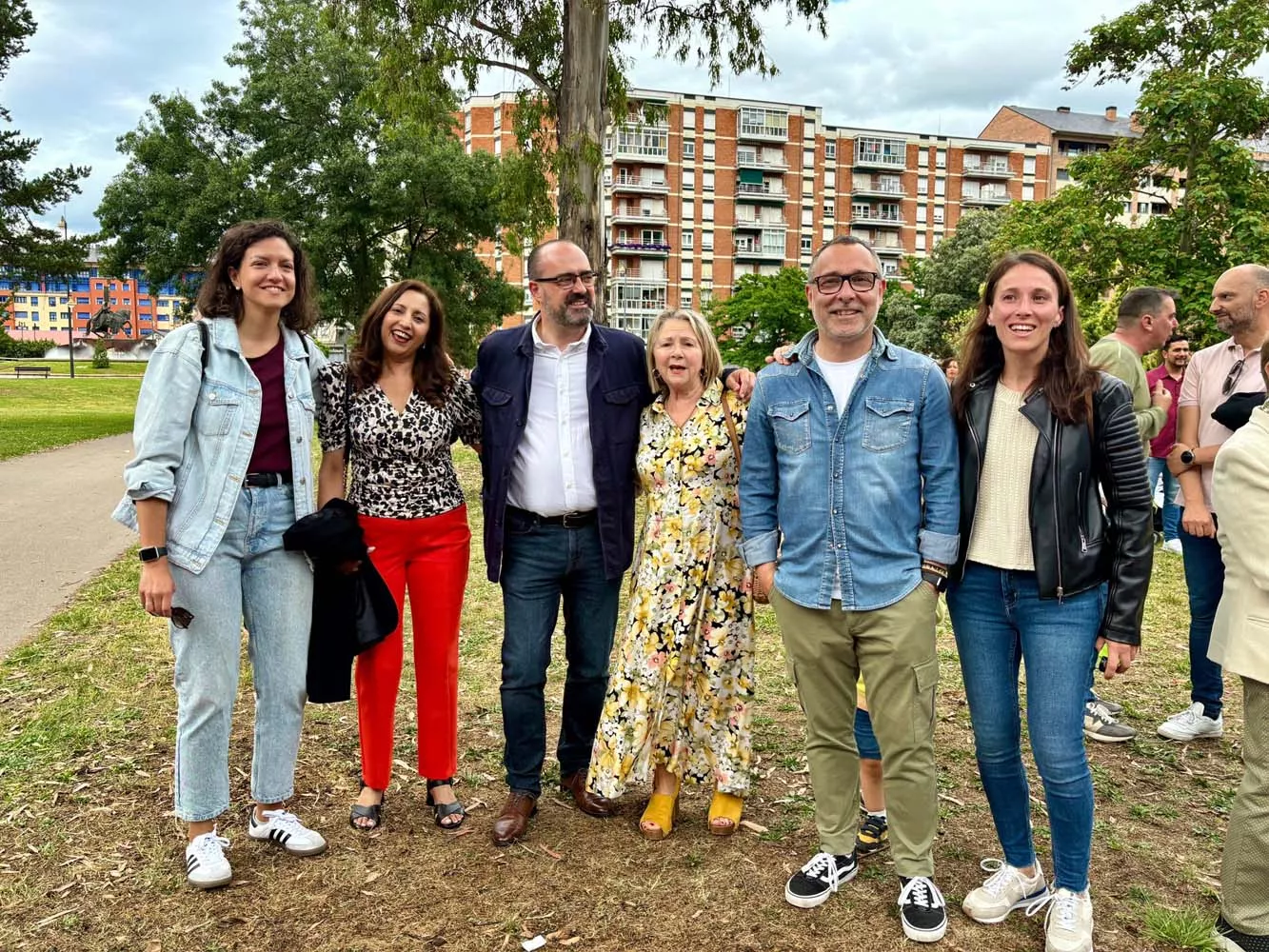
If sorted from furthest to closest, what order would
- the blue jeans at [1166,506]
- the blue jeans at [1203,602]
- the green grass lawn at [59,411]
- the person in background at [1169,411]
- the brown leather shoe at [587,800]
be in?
the green grass lawn at [59,411] → the blue jeans at [1166,506] → the person in background at [1169,411] → the blue jeans at [1203,602] → the brown leather shoe at [587,800]

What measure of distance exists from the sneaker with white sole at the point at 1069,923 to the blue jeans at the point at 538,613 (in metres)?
1.89

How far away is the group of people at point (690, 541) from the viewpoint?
2.99 metres

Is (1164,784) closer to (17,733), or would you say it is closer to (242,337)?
(242,337)

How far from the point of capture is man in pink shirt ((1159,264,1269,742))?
15.2 ft

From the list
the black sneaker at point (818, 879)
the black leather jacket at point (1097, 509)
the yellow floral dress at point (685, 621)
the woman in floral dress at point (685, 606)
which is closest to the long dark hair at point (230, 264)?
the woman in floral dress at point (685, 606)

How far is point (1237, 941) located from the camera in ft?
9.87

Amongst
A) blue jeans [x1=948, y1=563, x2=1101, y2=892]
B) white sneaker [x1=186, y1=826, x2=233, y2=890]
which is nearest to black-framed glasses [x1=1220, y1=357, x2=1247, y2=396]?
blue jeans [x1=948, y1=563, x2=1101, y2=892]

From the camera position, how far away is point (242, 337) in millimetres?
3557

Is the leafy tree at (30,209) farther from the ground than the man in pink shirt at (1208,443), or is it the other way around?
the leafy tree at (30,209)

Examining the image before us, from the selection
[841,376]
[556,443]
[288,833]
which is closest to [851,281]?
[841,376]

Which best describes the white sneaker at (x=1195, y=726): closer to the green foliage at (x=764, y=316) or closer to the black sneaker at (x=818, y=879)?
the black sneaker at (x=818, y=879)

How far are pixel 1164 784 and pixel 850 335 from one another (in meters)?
3.00

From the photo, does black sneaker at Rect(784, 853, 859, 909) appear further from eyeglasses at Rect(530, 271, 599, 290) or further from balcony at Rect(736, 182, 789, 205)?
balcony at Rect(736, 182, 789, 205)

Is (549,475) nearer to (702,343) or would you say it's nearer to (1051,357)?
(702,343)
